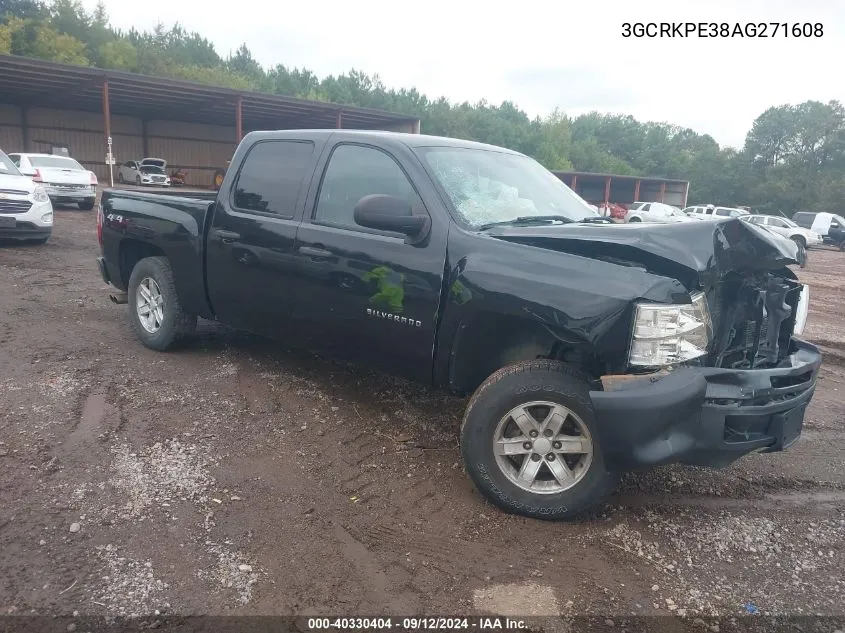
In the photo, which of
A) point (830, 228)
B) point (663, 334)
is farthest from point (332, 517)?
point (830, 228)

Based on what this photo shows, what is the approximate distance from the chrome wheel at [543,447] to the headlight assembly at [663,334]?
443mm

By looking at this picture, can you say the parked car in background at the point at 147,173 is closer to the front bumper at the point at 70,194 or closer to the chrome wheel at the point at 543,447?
the front bumper at the point at 70,194

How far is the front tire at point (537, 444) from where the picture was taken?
9.80 feet

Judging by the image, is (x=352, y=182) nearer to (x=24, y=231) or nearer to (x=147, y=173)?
(x=24, y=231)

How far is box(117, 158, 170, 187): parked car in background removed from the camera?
2791 cm

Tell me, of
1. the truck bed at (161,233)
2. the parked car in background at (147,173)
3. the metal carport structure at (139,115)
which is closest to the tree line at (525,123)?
the metal carport structure at (139,115)

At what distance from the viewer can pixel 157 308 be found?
5.42 metres

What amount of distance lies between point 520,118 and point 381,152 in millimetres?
82887

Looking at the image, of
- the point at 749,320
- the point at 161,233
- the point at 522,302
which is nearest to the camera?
the point at 522,302

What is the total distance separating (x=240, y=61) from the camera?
256ft

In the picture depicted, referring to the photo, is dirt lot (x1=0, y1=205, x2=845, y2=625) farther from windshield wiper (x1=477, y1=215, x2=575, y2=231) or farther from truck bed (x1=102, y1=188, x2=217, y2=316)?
windshield wiper (x1=477, y1=215, x2=575, y2=231)

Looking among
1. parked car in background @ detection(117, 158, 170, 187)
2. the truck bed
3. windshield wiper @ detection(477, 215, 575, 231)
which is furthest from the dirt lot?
parked car in background @ detection(117, 158, 170, 187)

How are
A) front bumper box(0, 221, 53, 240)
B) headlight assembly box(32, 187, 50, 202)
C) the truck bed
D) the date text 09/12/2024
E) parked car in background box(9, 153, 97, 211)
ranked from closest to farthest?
the date text 09/12/2024 < the truck bed < front bumper box(0, 221, 53, 240) < headlight assembly box(32, 187, 50, 202) < parked car in background box(9, 153, 97, 211)

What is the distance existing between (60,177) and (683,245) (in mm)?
17666
